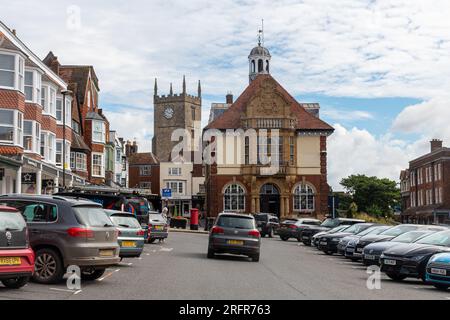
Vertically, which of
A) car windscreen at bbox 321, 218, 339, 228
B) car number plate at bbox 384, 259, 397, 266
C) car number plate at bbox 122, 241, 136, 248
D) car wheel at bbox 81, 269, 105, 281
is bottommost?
car wheel at bbox 81, 269, 105, 281

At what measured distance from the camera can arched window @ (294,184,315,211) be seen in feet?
224

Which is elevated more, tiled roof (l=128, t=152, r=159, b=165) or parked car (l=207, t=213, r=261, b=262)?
tiled roof (l=128, t=152, r=159, b=165)

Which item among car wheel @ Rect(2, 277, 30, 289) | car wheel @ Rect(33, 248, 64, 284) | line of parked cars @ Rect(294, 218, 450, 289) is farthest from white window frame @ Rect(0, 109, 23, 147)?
car wheel @ Rect(2, 277, 30, 289)

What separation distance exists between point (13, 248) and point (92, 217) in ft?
8.43

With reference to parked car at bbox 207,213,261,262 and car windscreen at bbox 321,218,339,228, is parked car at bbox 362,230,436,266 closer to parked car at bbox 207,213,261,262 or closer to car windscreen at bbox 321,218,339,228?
parked car at bbox 207,213,261,262

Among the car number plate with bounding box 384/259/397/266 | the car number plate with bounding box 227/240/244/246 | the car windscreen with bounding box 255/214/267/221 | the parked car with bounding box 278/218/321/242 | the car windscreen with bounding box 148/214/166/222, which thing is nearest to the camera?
the car number plate with bounding box 384/259/397/266

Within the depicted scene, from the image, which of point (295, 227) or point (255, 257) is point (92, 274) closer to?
point (255, 257)

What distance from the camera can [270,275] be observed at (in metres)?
18.8

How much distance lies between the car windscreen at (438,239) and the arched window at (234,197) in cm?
4924

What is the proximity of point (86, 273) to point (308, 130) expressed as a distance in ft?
178

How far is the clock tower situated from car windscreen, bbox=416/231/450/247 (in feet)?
423

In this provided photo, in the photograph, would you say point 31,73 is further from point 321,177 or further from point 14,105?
point 321,177
